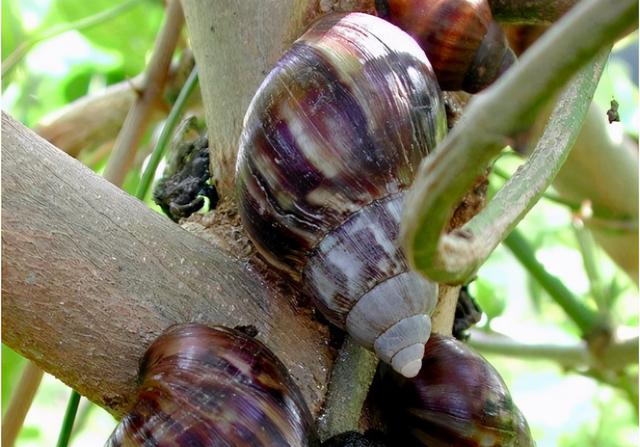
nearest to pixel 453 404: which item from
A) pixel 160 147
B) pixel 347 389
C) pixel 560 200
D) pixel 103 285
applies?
pixel 347 389

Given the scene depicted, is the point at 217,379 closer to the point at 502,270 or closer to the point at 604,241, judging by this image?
the point at 604,241

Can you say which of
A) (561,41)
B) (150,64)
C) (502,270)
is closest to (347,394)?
(561,41)

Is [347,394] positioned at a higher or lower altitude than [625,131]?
lower

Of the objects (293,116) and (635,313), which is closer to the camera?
(293,116)

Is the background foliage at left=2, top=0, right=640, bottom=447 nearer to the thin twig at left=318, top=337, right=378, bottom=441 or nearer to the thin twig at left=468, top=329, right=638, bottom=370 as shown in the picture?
the thin twig at left=468, top=329, right=638, bottom=370

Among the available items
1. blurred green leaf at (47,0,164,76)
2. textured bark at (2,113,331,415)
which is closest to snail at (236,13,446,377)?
textured bark at (2,113,331,415)

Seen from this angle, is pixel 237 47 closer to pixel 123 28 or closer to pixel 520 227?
pixel 123 28
